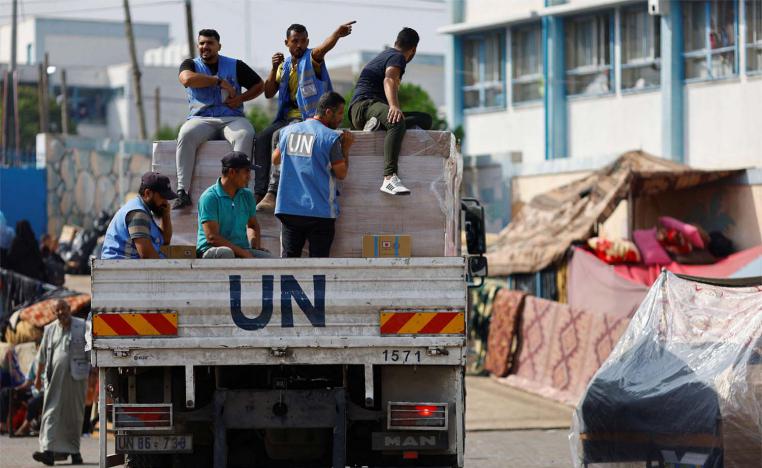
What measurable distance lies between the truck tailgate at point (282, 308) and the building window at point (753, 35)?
729 inches

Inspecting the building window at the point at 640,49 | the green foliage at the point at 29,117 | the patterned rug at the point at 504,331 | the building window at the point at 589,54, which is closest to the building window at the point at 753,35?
the building window at the point at 640,49

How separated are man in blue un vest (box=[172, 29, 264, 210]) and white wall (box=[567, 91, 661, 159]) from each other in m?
17.0

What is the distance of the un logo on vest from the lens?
31.6ft

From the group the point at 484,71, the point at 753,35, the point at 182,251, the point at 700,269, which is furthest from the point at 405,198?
the point at 484,71

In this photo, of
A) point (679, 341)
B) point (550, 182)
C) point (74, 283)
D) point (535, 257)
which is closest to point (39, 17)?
point (74, 283)

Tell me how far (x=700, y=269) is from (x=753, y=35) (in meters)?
6.94

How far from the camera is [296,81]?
11203 millimetres

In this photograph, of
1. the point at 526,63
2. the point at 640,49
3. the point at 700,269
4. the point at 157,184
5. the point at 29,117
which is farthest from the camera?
the point at 29,117

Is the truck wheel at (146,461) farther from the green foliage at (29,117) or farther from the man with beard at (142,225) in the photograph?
the green foliage at (29,117)

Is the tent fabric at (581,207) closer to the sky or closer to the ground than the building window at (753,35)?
closer to the ground

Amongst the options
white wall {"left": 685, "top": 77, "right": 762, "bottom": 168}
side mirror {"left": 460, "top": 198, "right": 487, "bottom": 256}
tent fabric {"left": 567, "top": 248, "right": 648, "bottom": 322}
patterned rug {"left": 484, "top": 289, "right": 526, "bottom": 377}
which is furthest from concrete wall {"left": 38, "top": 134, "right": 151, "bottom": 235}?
side mirror {"left": 460, "top": 198, "right": 487, "bottom": 256}

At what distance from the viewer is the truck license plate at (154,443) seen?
353 inches

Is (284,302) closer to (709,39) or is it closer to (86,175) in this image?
(709,39)

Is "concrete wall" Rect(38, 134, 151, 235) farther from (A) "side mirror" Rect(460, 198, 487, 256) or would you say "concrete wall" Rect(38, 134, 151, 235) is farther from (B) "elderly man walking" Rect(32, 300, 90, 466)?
(A) "side mirror" Rect(460, 198, 487, 256)
